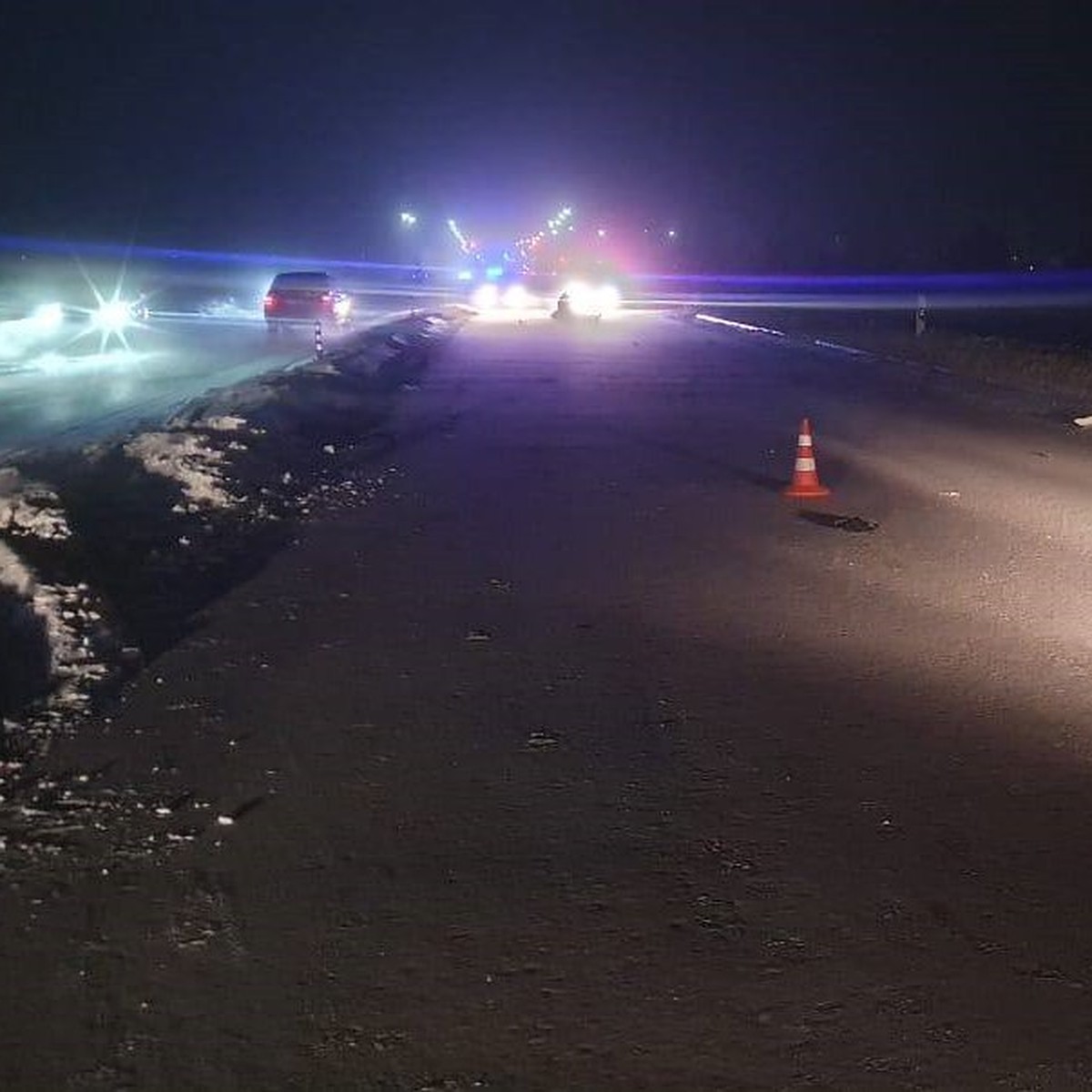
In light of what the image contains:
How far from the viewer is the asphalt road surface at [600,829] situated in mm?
4234

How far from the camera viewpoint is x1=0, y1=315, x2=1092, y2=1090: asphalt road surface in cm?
423

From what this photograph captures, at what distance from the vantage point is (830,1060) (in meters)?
4.12

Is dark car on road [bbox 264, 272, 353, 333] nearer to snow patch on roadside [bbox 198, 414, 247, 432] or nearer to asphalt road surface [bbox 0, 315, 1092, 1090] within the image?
snow patch on roadside [bbox 198, 414, 247, 432]

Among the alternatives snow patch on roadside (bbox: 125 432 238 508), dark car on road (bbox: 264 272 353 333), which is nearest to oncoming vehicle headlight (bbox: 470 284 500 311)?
dark car on road (bbox: 264 272 353 333)

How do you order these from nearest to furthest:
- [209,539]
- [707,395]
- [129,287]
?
1. [209,539]
2. [707,395]
3. [129,287]

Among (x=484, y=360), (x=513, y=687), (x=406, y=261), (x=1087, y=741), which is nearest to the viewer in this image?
(x=1087, y=741)

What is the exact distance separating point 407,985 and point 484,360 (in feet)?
94.7

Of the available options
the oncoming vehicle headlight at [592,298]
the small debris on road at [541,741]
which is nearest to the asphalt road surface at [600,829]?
the small debris on road at [541,741]

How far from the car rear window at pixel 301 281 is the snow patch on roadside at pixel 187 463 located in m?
24.4

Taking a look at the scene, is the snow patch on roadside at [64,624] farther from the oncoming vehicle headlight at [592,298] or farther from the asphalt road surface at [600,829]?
the oncoming vehicle headlight at [592,298]

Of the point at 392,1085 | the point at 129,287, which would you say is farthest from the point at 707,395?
the point at 129,287

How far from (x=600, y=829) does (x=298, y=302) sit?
3503 cm

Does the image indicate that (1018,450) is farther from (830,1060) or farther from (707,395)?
(830,1060)

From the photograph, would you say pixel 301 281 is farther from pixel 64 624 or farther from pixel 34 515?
pixel 64 624
